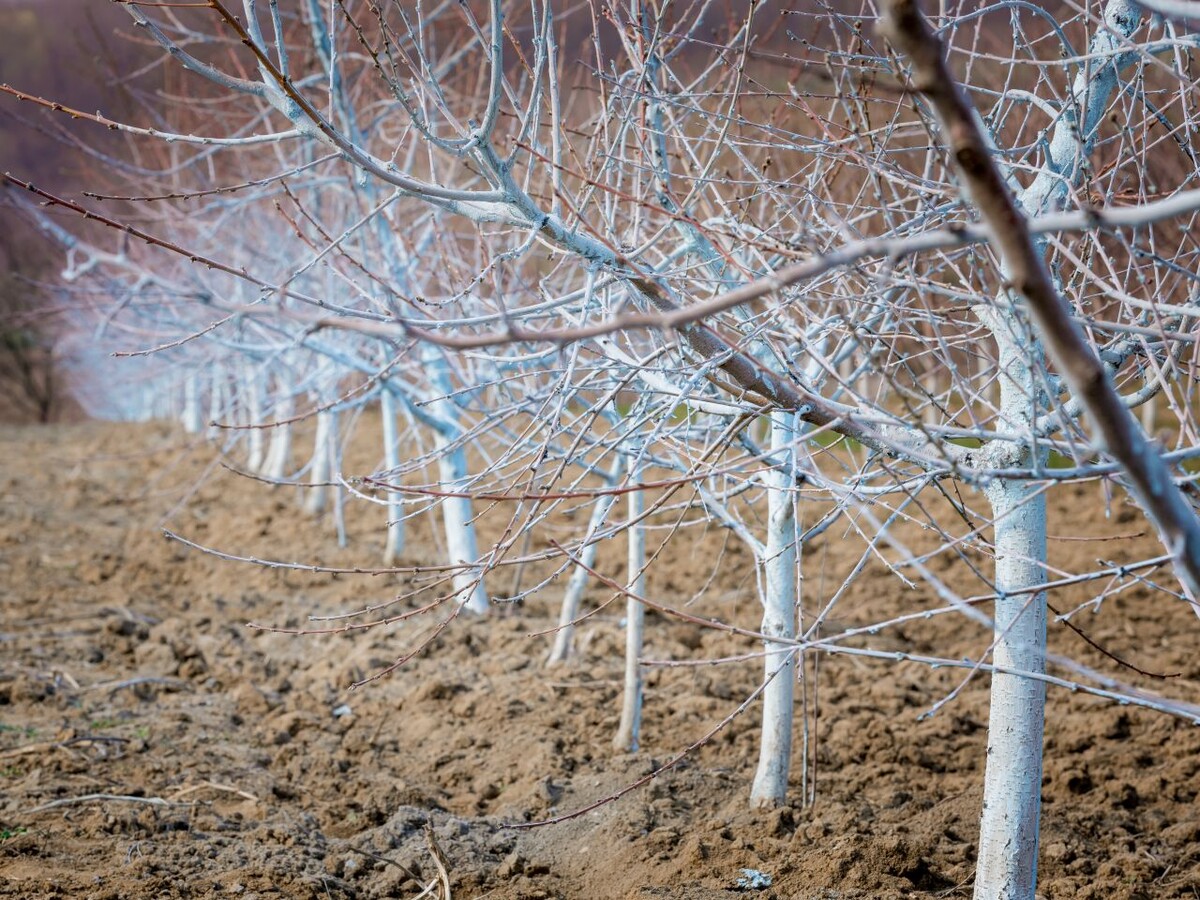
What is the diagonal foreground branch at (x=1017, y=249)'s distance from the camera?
1.03 metres

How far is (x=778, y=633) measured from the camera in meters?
3.32

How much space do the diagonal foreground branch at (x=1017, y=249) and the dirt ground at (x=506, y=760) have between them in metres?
2.06

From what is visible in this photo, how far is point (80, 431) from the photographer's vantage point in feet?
75.8

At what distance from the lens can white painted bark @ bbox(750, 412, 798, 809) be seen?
324 centimetres

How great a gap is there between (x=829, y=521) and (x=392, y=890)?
5.59 ft

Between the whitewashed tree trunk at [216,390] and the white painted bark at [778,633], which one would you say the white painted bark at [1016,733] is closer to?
the white painted bark at [778,633]

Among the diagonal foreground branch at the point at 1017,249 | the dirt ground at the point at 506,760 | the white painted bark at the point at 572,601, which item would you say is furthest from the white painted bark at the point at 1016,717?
the white painted bark at the point at 572,601

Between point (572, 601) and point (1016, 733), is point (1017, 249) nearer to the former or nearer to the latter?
point (1016, 733)

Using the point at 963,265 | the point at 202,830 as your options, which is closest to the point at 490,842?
the point at 202,830

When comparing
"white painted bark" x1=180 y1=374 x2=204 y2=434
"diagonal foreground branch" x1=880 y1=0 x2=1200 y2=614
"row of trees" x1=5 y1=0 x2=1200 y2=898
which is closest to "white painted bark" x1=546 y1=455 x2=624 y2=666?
"row of trees" x1=5 y1=0 x2=1200 y2=898

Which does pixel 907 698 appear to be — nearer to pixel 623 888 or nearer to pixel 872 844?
pixel 872 844

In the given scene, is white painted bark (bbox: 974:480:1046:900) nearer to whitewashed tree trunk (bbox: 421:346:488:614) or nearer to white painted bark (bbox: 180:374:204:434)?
whitewashed tree trunk (bbox: 421:346:488:614)

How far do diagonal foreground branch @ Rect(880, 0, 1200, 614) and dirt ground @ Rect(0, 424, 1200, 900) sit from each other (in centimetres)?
206

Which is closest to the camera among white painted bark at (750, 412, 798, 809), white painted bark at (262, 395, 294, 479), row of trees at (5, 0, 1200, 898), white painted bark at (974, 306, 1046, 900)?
row of trees at (5, 0, 1200, 898)
